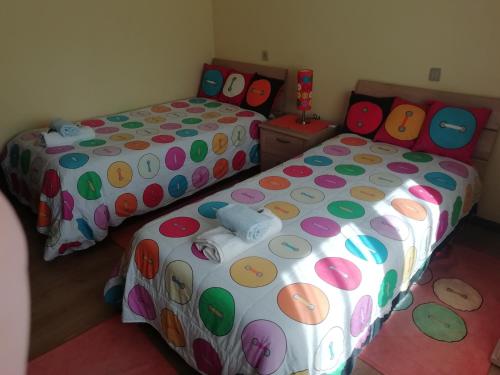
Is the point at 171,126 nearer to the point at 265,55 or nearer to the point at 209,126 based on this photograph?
the point at 209,126

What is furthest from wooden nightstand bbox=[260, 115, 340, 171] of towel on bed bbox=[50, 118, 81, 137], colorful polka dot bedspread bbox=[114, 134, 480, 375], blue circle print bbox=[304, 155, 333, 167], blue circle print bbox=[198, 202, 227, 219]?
towel on bed bbox=[50, 118, 81, 137]

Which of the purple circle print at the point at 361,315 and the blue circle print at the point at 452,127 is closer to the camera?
the purple circle print at the point at 361,315

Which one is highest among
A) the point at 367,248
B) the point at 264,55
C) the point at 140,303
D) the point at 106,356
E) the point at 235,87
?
the point at 264,55

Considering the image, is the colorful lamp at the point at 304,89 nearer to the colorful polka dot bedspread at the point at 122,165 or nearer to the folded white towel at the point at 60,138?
the colorful polka dot bedspread at the point at 122,165

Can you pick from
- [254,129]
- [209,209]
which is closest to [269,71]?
[254,129]

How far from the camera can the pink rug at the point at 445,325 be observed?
1.58 meters

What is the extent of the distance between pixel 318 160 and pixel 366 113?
61 cm

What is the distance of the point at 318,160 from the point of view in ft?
7.70

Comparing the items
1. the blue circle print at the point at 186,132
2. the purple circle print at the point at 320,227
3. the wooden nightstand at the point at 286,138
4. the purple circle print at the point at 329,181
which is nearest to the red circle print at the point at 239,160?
the wooden nightstand at the point at 286,138

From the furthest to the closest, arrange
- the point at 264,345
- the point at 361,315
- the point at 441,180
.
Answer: the point at 441,180, the point at 361,315, the point at 264,345

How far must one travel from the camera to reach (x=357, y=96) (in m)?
Result: 2.70

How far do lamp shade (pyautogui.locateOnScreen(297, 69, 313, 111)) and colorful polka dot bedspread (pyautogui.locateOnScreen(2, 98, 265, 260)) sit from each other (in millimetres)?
424

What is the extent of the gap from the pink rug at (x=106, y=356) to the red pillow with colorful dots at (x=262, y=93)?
81.3 inches

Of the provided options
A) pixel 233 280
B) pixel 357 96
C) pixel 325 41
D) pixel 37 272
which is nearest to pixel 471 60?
pixel 357 96
